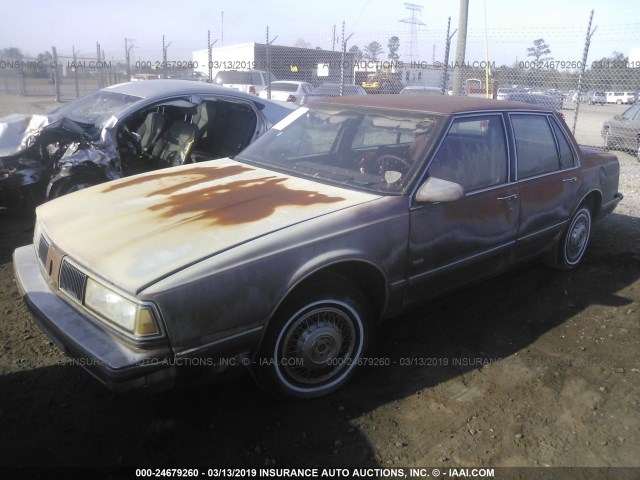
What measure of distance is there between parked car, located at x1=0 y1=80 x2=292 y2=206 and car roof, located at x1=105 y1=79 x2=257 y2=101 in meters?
0.01

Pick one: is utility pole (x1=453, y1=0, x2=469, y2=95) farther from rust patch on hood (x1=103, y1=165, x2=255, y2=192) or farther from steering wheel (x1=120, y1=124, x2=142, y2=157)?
rust patch on hood (x1=103, y1=165, x2=255, y2=192)

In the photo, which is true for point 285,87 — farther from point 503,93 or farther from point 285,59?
point 285,59

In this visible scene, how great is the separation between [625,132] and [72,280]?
Result: 1258 centimetres

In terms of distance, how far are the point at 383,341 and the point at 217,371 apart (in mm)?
1473

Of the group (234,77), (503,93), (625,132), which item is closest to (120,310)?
(625,132)

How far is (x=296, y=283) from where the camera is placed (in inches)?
102

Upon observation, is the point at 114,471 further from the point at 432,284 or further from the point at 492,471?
the point at 432,284

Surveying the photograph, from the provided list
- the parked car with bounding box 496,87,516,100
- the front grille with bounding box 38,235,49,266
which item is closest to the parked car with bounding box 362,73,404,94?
the parked car with bounding box 496,87,516,100

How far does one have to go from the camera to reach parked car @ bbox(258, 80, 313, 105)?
17.1 metres

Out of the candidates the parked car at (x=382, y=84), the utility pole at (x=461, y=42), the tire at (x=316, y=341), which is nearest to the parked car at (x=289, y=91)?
the parked car at (x=382, y=84)

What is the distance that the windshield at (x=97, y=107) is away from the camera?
236 inches

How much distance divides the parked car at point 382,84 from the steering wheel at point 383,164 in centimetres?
1641

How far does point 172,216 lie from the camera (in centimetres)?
283

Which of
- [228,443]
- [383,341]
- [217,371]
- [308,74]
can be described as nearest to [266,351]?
[217,371]
